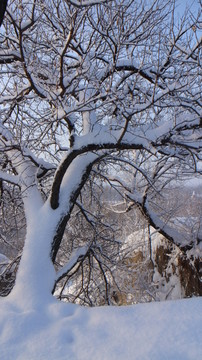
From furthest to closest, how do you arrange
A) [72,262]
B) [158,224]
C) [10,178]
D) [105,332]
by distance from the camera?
1. [158,224]
2. [72,262]
3. [10,178]
4. [105,332]

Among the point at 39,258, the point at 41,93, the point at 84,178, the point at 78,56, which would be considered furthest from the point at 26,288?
the point at 78,56

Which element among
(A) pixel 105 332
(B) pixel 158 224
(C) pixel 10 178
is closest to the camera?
(A) pixel 105 332

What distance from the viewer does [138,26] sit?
454 cm

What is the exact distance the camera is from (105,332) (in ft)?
7.27

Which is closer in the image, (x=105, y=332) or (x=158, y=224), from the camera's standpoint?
(x=105, y=332)

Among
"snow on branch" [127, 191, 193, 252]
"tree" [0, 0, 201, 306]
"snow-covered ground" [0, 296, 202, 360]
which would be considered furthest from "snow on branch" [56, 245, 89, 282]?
"snow on branch" [127, 191, 193, 252]

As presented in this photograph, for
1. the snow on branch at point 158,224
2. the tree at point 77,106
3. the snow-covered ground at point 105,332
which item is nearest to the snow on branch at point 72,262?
the tree at point 77,106

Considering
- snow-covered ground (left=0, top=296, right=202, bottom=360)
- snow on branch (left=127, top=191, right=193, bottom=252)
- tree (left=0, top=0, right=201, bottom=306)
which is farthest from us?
snow on branch (left=127, top=191, right=193, bottom=252)

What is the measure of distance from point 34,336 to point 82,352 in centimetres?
47

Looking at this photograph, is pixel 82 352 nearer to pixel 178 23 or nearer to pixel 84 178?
pixel 84 178

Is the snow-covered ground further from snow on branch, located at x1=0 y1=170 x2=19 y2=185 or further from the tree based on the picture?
snow on branch, located at x1=0 y1=170 x2=19 y2=185

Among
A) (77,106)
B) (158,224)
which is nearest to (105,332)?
(77,106)

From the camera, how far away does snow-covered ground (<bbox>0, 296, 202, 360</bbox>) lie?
1922mm

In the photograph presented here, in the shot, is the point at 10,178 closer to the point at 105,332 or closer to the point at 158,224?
the point at 105,332
